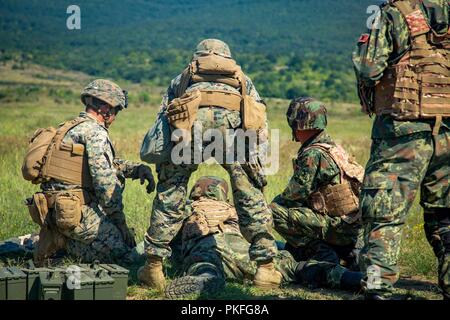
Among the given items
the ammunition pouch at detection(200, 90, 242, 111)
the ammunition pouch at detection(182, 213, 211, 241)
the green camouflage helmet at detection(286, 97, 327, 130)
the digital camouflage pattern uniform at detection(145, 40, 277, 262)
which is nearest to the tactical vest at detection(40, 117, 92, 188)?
the digital camouflage pattern uniform at detection(145, 40, 277, 262)

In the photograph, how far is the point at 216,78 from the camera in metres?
7.53

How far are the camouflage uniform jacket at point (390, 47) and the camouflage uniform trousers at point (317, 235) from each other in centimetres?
173

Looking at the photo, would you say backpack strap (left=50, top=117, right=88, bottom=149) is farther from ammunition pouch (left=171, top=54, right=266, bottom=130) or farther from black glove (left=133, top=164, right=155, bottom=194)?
ammunition pouch (left=171, top=54, right=266, bottom=130)

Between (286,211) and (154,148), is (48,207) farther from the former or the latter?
(286,211)

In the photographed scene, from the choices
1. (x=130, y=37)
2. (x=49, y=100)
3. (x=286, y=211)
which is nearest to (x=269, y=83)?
(x=49, y=100)

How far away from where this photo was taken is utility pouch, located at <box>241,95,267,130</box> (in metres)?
7.39

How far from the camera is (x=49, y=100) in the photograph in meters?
36.4

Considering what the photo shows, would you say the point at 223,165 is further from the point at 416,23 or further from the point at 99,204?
the point at 416,23

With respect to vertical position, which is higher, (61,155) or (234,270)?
(61,155)

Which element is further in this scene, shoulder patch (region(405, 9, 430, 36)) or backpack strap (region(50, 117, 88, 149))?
backpack strap (region(50, 117, 88, 149))

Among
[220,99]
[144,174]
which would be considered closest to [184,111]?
[220,99]

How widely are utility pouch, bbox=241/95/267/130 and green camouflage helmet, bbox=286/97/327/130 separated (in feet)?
2.32

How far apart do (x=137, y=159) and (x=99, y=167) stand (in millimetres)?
7071
